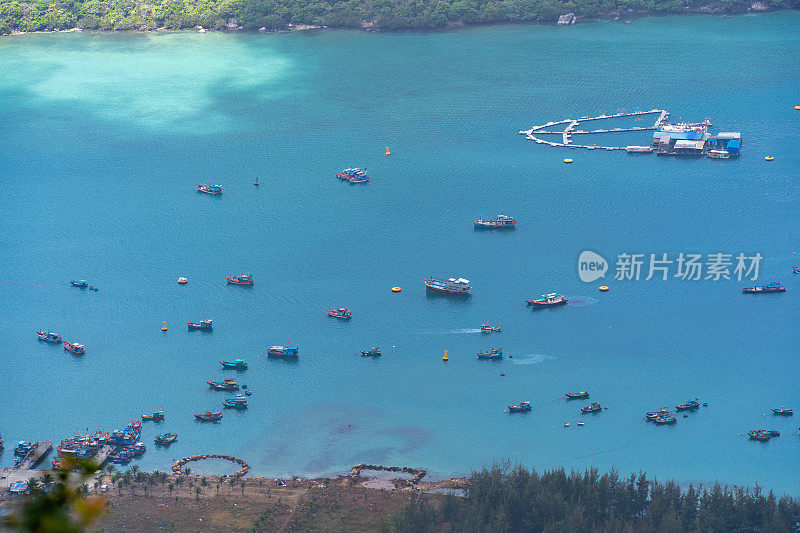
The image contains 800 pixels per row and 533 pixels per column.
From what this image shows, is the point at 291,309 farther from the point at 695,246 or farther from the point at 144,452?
the point at 695,246

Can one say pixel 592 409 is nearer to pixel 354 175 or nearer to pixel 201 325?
pixel 201 325

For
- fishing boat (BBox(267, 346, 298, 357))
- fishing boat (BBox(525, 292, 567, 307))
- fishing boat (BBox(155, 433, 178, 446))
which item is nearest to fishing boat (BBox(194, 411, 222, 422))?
fishing boat (BBox(155, 433, 178, 446))

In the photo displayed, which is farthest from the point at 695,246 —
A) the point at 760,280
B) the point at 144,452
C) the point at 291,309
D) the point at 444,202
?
the point at 144,452

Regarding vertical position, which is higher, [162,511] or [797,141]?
[797,141]

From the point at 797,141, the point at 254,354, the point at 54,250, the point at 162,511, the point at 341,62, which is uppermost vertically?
the point at 341,62

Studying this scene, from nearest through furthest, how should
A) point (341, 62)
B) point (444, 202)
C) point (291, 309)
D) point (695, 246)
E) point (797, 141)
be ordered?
point (291, 309) → point (695, 246) → point (444, 202) → point (797, 141) → point (341, 62)

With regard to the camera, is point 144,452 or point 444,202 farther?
point 444,202

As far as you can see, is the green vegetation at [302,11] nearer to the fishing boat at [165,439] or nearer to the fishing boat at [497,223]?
the fishing boat at [497,223]
